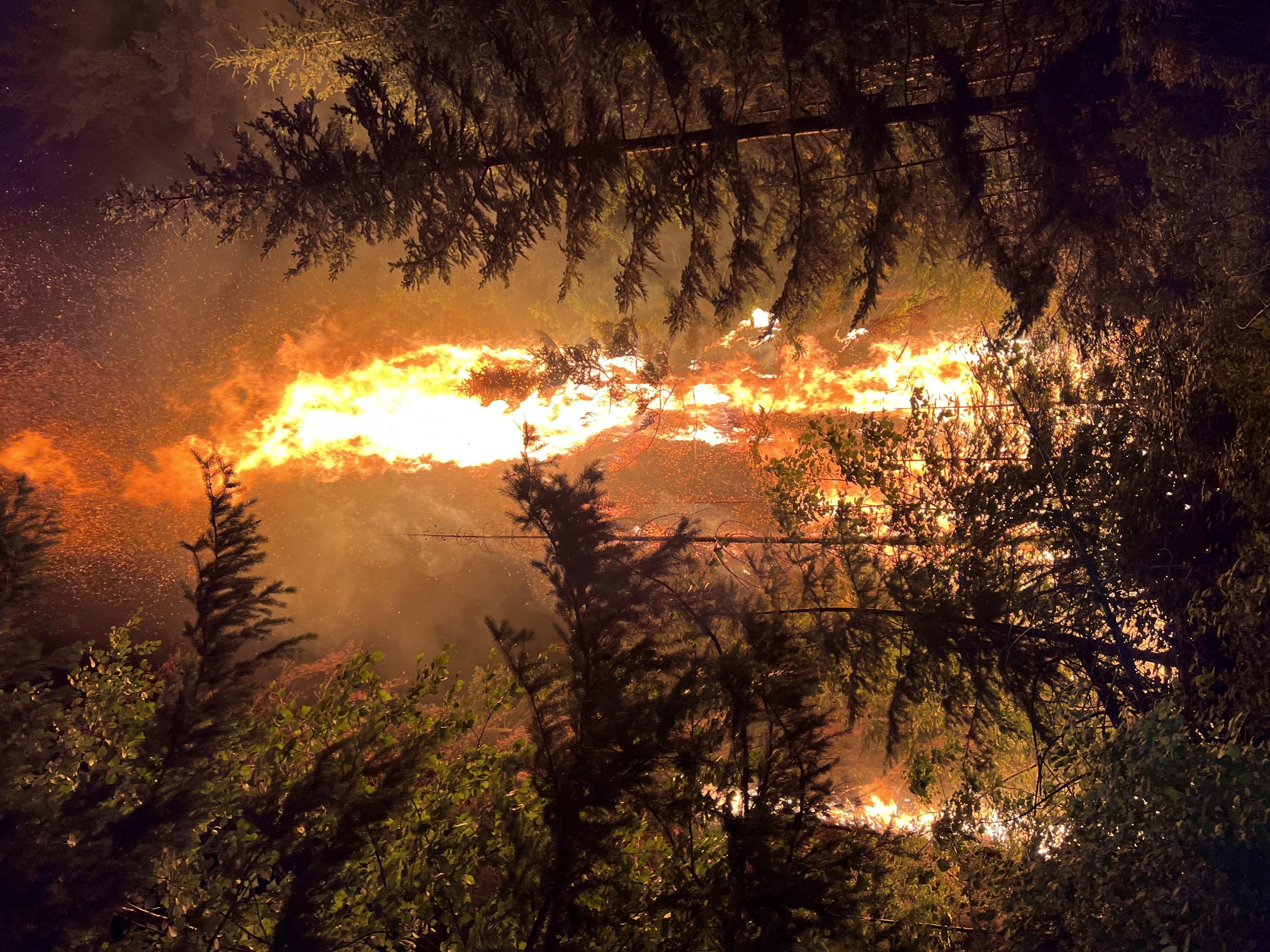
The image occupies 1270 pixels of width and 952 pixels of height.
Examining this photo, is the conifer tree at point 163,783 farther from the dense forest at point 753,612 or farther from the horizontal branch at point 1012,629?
the horizontal branch at point 1012,629

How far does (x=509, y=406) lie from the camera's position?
12203 mm

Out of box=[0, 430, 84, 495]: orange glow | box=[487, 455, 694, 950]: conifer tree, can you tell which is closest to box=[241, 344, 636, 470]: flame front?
box=[0, 430, 84, 495]: orange glow

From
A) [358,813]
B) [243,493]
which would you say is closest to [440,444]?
[243,493]

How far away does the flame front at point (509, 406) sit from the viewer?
1177 cm

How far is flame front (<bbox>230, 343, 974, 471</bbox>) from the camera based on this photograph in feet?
38.6

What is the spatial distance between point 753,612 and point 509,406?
6129 millimetres

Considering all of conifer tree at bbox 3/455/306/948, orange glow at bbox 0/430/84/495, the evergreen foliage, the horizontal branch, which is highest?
the evergreen foliage

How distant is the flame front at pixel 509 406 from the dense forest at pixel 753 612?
332cm

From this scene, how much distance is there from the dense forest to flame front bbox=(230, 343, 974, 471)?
3316 mm

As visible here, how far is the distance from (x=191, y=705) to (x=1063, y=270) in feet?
34.9

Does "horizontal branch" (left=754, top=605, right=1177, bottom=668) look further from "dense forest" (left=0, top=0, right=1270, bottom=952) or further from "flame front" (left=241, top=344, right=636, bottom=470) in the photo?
"flame front" (left=241, top=344, right=636, bottom=470)

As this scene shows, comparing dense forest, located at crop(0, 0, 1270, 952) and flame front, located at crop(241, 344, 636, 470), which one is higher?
flame front, located at crop(241, 344, 636, 470)

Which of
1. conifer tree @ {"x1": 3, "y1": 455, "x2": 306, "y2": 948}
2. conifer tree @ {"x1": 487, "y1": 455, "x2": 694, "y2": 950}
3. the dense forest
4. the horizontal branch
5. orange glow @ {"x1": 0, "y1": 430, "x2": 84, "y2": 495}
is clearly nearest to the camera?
the dense forest

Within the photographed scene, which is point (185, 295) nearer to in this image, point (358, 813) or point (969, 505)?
point (358, 813)
